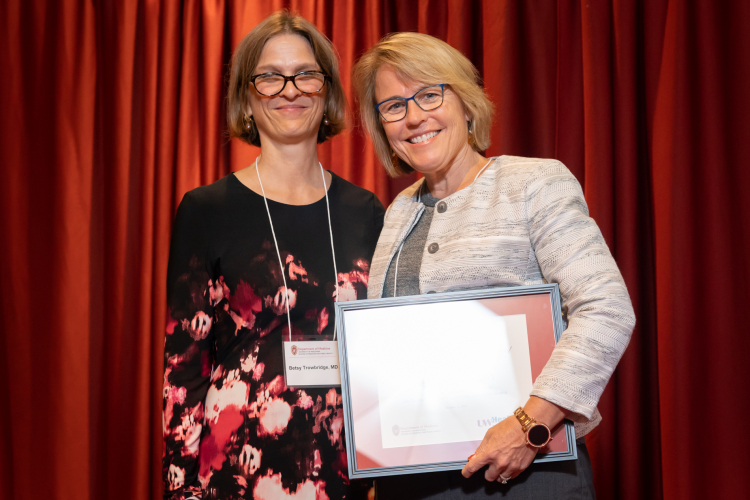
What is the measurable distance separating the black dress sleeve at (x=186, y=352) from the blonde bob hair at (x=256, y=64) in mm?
411

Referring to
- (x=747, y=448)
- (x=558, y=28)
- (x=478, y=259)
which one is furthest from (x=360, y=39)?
(x=747, y=448)

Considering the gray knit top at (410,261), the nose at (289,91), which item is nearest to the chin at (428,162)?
Answer: the gray knit top at (410,261)

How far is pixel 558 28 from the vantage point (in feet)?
→ 7.84

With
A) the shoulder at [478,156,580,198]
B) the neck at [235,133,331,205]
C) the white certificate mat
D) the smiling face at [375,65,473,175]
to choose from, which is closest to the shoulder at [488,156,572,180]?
the shoulder at [478,156,580,198]

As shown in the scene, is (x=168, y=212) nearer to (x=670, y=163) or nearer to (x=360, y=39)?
(x=360, y=39)

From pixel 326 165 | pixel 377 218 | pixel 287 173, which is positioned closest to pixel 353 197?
pixel 377 218

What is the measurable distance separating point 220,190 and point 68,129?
151 cm

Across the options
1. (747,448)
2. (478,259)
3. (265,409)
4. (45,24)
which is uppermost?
(45,24)

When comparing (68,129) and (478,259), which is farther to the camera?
(68,129)

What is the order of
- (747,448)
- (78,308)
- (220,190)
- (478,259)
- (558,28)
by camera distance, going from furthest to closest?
1. (78,308)
2. (558,28)
3. (747,448)
4. (220,190)
5. (478,259)

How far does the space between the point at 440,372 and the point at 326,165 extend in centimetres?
181

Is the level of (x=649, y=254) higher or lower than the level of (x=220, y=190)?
lower

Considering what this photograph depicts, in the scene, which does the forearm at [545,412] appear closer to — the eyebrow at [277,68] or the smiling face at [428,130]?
the smiling face at [428,130]

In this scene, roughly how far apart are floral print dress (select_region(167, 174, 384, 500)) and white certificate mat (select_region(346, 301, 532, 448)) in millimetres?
401
